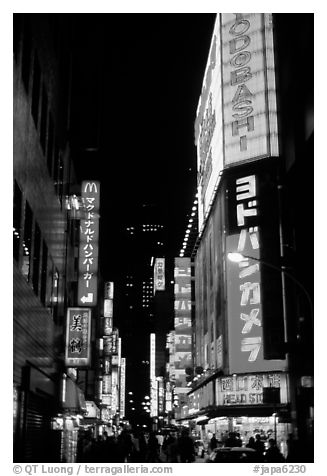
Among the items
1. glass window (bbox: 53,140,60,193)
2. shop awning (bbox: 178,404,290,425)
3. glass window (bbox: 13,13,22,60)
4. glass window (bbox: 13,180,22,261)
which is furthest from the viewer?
shop awning (bbox: 178,404,290,425)

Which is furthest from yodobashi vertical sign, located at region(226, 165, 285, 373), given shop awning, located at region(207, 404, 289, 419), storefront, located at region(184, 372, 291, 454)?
shop awning, located at region(207, 404, 289, 419)

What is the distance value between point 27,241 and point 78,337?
39.7ft

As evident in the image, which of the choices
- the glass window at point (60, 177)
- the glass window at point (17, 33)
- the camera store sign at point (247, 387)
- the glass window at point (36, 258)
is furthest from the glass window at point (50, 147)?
the camera store sign at point (247, 387)

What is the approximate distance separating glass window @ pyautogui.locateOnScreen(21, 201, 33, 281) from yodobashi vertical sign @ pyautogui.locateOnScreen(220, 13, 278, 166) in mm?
16405

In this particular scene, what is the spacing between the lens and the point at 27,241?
2347 centimetres

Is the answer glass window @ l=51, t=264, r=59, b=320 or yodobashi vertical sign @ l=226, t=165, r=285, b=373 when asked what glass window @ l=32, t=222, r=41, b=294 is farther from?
yodobashi vertical sign @ l=226, t=165, r=285, b=373

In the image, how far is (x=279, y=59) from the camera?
121 ft

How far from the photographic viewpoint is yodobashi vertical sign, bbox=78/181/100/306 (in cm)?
3488

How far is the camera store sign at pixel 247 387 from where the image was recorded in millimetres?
33500

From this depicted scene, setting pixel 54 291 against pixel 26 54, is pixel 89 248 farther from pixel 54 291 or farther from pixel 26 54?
pixel 26 54

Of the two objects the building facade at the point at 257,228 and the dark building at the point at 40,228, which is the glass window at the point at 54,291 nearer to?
the dark building at the point at 40,228

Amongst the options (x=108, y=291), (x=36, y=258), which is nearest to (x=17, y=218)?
(x=36, y=258)

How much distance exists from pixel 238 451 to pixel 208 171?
101 feet
